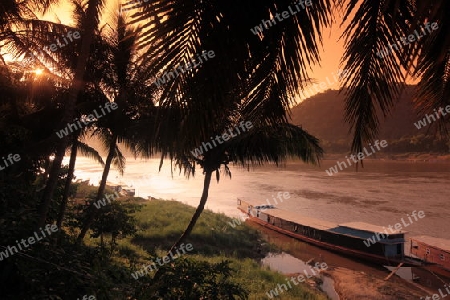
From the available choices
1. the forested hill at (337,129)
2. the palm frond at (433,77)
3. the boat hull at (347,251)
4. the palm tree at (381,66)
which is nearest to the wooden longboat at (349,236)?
the boat hull at (347,251)

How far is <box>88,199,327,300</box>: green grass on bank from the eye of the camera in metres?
14.6

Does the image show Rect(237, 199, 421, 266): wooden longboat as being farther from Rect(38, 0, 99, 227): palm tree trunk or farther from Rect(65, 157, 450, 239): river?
Rect(38, 0, 99, 227): palm tree trunk

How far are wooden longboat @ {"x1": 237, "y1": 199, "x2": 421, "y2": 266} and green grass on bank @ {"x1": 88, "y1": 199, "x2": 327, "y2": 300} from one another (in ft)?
10.5

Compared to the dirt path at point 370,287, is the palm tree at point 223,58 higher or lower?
higher

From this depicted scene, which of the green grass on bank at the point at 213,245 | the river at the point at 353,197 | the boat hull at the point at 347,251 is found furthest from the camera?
the river at the point at 353,197

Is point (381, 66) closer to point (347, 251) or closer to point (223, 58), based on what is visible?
point (223, 58)

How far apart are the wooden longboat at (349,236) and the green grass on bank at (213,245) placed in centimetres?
319

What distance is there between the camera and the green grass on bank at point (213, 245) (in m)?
14.6

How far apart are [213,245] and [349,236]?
9455 millimetres

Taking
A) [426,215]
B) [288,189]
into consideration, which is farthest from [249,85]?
[288,189]

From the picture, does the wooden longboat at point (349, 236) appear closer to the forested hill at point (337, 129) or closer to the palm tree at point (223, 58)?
the palm tree at point (223, 58)

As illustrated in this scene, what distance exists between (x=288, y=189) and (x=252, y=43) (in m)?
49.7

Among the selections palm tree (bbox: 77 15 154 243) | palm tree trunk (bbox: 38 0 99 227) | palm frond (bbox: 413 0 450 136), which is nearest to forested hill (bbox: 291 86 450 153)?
palm tree (bbox: 77 15 154 243)

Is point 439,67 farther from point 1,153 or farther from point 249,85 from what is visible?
point 1,153
